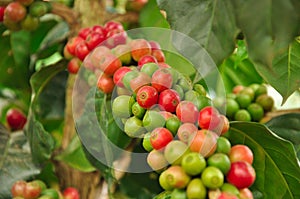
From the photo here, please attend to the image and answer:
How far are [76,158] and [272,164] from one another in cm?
41

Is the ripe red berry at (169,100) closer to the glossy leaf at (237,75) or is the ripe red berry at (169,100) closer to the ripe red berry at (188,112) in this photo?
the ripe red berry at (188,112)

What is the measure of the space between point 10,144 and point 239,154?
63 cm

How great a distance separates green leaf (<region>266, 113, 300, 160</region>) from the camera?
1035 millimetres

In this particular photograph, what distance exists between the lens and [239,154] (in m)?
0.72

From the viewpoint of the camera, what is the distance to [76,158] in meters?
1.13

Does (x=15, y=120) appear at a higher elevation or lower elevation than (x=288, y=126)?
lower

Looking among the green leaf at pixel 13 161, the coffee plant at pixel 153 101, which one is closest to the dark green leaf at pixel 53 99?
the coffee plant at pixel 153 101

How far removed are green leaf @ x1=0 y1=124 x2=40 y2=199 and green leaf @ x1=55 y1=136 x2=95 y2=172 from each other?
0.06 metres

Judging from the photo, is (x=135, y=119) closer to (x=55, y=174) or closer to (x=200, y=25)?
(x=200, y=25)

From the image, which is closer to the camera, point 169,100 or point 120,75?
point 169,100

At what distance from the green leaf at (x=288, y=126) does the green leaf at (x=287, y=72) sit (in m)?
0.16

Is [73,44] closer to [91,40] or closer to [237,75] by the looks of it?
[91,40]

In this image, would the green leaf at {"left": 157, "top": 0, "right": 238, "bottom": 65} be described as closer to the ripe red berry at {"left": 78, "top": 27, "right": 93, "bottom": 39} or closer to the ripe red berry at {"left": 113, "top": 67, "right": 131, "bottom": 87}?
the ripe red berry at {"left": 113, "top": 67, "right": 131, "bottom": 87}

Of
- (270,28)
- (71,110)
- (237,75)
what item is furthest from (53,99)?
(270,28)
